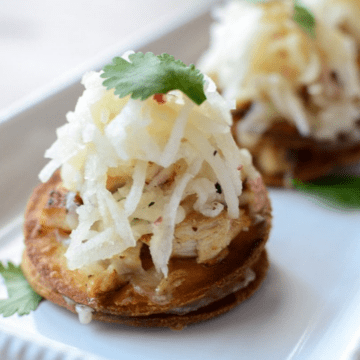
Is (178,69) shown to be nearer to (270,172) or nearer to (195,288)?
(195,288)

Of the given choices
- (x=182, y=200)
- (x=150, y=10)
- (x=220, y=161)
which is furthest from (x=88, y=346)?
(x=150, y=10)

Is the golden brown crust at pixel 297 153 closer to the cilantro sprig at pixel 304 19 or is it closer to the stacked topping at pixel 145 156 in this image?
the cilantro sprig at pixel 304 19

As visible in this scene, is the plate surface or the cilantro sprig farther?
the cilantro sprig

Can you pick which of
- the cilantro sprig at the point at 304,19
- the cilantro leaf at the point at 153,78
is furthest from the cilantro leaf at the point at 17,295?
the cilantro sprig at the point at 304,19

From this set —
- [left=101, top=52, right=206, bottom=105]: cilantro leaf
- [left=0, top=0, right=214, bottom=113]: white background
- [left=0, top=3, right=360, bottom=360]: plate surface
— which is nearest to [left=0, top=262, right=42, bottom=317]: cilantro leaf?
[left=0, top=3, right=360, bottom=360]: plate surface

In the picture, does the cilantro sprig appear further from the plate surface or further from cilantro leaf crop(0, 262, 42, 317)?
cilantro leaf crop(0, 262, 42, 317)

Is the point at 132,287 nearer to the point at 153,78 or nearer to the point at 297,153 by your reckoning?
the point at 153,78
